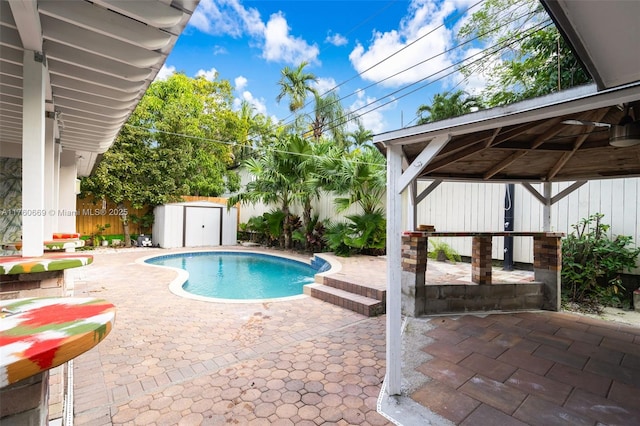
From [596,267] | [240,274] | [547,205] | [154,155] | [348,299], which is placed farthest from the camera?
[154,155]

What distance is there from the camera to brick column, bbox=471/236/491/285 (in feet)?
14.8

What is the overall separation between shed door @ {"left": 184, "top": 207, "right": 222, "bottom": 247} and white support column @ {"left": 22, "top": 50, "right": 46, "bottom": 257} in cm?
1100

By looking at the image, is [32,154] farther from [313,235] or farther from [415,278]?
[313,235]

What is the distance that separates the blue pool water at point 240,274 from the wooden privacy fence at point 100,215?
3.35m

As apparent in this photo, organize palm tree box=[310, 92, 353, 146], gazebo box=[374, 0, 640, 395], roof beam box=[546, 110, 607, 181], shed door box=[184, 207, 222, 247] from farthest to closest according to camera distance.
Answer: palm tree box=[310, 92, 353, 146], shed door box=[184, 207, 222, 247], roof beam box=[546, 110, 607, 181], gazebo box=[374, 0, 640, 395]

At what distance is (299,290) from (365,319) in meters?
2.93

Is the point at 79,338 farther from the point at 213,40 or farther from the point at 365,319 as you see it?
the point at 213,40

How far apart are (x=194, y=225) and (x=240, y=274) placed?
5499mm

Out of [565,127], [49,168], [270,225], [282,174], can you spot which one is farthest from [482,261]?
[270,225]

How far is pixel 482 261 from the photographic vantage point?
4.51m

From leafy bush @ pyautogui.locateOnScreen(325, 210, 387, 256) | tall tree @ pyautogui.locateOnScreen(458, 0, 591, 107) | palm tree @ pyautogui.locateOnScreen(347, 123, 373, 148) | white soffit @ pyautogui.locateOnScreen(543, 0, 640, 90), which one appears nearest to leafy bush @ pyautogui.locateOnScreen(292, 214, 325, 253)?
leafy bush @ pyautogui.locateOnScreen(325, 210, 387, 256)

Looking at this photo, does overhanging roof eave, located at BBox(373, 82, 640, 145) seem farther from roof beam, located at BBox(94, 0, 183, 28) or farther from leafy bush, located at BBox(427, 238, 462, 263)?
leafy bush, located at BBox(427, 238, 462, 263)

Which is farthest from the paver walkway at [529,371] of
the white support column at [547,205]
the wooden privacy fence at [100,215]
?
the wooden privacy fence at [100,215]

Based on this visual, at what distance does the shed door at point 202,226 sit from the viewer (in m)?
12.9
